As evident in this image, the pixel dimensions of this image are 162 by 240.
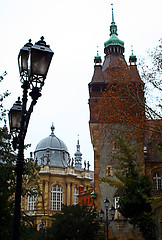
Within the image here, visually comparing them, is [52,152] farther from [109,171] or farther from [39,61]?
[39,61]

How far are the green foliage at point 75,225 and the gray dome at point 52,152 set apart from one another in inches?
1075

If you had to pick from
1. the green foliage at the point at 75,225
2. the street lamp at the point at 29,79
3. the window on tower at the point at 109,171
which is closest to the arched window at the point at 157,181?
the window on tower at the point at 109,171

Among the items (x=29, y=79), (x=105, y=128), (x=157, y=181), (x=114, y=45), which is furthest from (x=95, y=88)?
(x=29, y=79)

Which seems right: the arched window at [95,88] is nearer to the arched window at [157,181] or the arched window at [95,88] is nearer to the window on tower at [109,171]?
the window on tower at [109,171]

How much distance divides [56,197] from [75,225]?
985 inches

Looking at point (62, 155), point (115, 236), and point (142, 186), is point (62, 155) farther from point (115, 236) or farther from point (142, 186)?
point (142, 186)

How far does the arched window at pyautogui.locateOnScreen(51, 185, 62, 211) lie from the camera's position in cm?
4743

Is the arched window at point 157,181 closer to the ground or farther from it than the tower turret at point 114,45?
closer to the ground

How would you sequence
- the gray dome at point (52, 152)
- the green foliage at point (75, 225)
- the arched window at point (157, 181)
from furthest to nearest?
the gray dome at point (52, 152), the arched window at point (157, 181), the green foliage at point (75, 225)

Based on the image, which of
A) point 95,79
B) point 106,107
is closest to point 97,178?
point 106,107

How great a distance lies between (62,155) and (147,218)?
3549cm

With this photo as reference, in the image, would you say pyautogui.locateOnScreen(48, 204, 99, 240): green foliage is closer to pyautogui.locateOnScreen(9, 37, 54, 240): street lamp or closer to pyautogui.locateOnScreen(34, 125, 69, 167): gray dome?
pyautogui.locateOnScreen(9, 37, 54, 240): street lamp

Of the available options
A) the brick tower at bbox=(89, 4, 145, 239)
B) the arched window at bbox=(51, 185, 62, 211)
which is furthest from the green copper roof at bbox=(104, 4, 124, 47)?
the arched window at bbox=(51, 185, 62, 211)

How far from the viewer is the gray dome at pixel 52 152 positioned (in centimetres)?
5302
